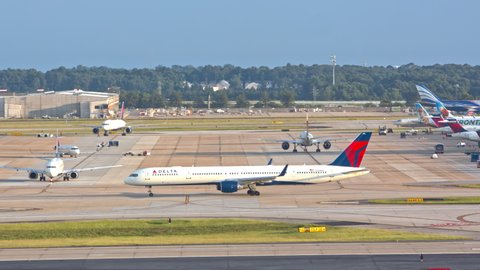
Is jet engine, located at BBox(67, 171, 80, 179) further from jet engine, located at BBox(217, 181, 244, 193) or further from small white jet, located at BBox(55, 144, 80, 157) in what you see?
small white jet, located at BBox(55, 144, 80, 157)

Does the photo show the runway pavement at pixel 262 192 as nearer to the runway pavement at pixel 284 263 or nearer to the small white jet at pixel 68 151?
the small white jet at pixel 68 151

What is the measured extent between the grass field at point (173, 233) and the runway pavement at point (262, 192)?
3.82 meters

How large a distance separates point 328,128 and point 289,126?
11.5 m

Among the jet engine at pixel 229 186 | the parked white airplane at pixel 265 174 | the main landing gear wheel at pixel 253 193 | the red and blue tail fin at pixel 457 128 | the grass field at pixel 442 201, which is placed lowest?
the main landing gear wheel at pixel 253 193

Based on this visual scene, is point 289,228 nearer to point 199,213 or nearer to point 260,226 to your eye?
point 260,226

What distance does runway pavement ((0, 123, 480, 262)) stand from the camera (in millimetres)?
74188

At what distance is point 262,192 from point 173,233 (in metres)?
22.7

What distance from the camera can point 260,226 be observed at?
225 ft

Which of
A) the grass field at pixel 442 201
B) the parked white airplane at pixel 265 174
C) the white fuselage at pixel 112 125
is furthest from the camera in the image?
the white fuselage at pixel 112 125

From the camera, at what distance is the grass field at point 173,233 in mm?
63312

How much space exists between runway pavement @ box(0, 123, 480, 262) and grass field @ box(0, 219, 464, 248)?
3.82m

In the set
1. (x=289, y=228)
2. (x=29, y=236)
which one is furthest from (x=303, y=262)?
(x=29, y=236)

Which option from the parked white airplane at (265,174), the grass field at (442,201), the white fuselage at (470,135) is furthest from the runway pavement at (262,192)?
the white fuselage at (470,135)

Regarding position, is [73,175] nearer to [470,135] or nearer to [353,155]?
[353,155]
